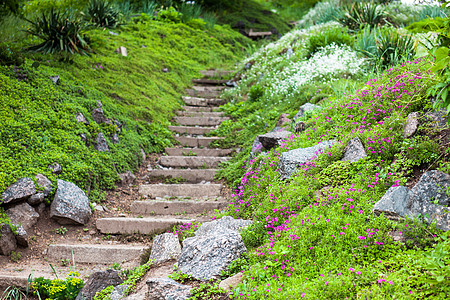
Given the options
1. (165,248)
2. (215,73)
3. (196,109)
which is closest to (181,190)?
(165,248)

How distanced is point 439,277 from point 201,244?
205 cm

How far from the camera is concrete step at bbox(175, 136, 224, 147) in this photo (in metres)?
7.85

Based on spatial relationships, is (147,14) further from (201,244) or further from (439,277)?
(439,277)

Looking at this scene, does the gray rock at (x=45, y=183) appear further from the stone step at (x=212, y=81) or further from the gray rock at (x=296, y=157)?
the stone step at (x=212, y=81)

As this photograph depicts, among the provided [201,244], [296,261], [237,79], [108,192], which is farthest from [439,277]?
[237,79]

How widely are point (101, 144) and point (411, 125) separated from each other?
16.4ft

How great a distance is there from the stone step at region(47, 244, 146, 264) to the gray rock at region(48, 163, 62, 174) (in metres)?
1.14

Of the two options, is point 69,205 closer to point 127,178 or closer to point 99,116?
point 127,178

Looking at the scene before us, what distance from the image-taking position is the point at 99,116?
6.74m

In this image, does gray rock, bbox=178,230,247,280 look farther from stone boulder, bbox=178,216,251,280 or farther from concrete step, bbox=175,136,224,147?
concrete step, bbox=175,136,224,147

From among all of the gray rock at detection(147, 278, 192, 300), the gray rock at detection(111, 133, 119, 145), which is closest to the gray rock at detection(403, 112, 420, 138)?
the gray rock at detection(147, 278, 192, 300)

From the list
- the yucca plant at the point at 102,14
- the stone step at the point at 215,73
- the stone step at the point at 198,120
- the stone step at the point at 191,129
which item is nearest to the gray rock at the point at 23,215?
the stone step at the point at 191,129

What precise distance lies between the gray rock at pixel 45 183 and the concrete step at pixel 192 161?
2.48 m

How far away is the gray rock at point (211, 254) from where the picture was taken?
323 centimetres
